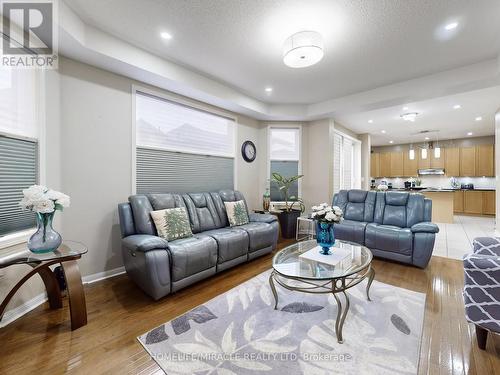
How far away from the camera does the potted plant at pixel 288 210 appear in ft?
15.6

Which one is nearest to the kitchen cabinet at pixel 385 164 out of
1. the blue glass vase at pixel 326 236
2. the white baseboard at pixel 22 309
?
the blue glass vase at pixel 326 236

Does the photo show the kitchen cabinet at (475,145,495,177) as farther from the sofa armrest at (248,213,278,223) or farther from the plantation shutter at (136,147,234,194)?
the plantation shutter at (136,147,234,194)

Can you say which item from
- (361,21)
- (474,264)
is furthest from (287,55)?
(474,264)

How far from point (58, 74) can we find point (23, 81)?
436mm

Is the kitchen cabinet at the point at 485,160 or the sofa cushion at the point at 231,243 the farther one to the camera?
the kitchen cabinet at the point at 485,160

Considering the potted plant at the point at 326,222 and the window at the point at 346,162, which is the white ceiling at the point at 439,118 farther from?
the potted plant at the point at 326,222

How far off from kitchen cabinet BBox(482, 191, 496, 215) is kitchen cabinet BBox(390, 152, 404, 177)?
2.41m

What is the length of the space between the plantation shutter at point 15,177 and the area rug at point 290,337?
1591mm

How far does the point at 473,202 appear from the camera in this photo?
762 centimetres

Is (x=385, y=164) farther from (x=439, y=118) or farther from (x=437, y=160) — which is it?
(x=439, y=118)

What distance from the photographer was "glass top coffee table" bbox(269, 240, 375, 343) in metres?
1.85

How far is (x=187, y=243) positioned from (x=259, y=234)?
1209 mm

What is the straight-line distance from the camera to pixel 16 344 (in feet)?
5.69

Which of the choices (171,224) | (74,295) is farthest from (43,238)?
(171,224)
